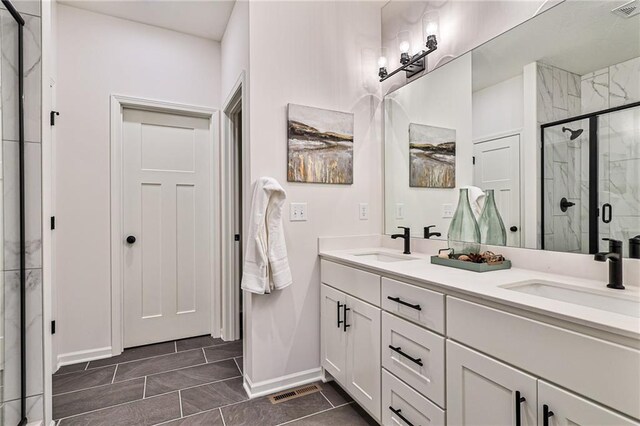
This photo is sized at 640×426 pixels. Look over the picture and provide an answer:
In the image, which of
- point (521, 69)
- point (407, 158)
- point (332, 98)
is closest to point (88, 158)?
point (332, 98)

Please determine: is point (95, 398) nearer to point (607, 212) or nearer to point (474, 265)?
point (474, 265)

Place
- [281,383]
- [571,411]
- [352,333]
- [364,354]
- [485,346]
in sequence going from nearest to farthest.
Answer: [571,411]
[485,346]
[364,354]
[352,333]
[281,383]

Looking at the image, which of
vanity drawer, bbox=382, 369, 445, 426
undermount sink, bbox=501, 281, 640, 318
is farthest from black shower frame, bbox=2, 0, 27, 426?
undermount sink, bbox=501, 281, 640, 318

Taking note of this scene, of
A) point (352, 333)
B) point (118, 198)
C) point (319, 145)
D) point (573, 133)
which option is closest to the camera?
point (573, 133)

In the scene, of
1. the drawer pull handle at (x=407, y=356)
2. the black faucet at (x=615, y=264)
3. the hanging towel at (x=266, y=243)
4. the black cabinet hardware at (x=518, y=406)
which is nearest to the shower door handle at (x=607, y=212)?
the black faucet at (x=615, y=264)

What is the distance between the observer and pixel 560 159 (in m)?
1.40

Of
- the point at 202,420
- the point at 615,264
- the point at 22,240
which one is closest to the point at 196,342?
the point at 202,420

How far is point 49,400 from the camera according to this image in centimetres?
171

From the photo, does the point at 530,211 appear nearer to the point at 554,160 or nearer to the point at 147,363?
the point at 554,160

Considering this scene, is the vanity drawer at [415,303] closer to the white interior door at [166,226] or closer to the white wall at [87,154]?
the white interior door at [166,226]

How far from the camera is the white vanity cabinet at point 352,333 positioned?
165 cm

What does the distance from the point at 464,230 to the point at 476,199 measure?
0.60ft

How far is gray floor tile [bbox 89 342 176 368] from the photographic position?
252cm

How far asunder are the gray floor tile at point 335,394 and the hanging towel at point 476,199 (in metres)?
1.37
